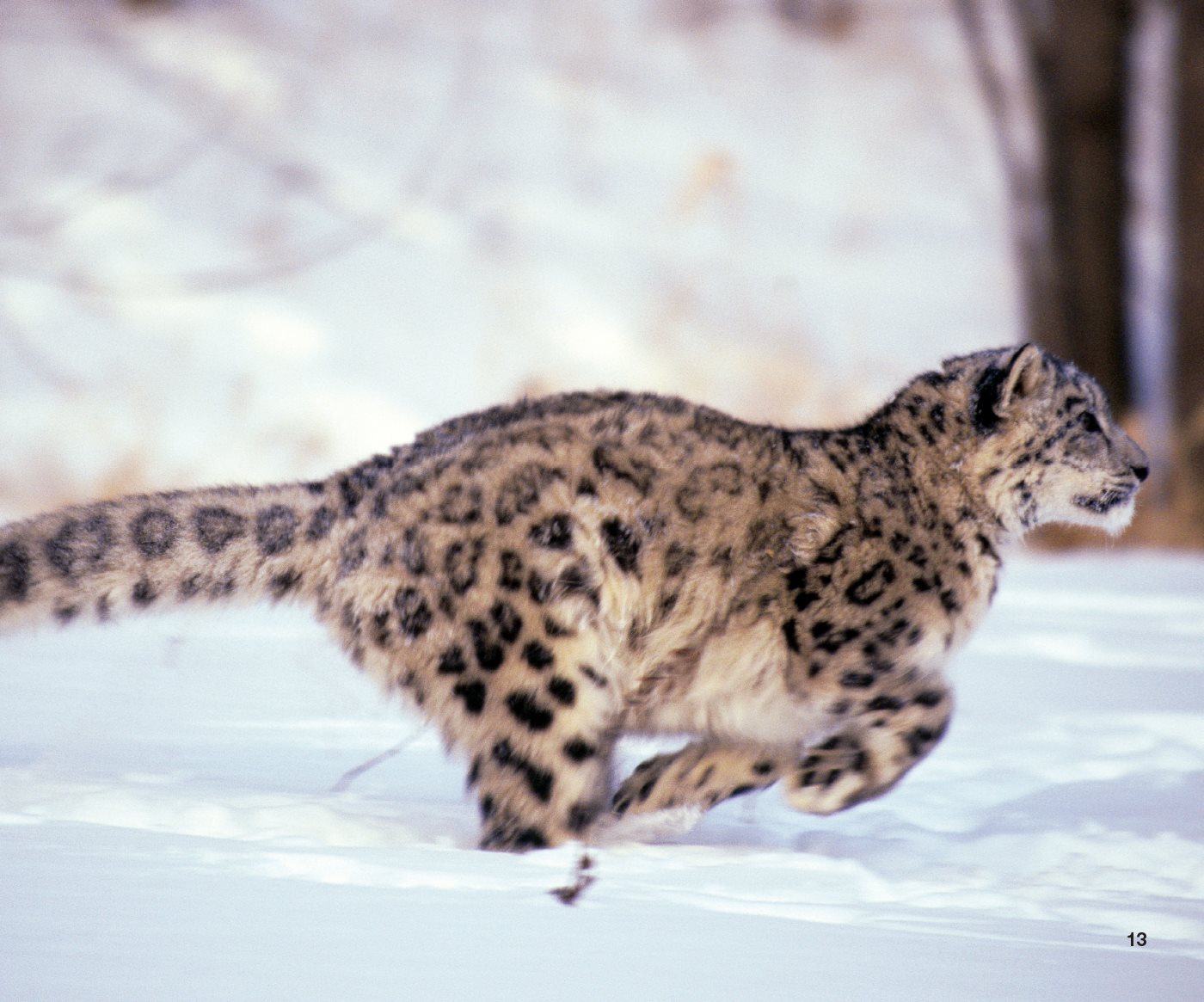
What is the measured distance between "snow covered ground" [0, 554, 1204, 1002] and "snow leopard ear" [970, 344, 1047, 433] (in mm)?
1043

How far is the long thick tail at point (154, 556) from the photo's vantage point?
3.87 m

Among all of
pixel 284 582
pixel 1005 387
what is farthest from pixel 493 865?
pixel 1005 387

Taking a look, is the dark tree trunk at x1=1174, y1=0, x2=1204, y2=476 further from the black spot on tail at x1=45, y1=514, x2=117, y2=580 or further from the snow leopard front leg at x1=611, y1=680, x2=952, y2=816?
the black spot on tail at x1=45, y1=514, x2=117, y2=580

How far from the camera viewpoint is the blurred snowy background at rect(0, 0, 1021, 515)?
490 inches

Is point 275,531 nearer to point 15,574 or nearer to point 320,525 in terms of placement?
point 320,525

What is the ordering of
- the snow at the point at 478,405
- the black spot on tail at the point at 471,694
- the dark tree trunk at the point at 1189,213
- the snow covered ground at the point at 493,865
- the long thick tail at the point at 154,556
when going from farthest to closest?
1. the dark tree trunk at the point at 1189,213
2. the long thick tail at the point at 154,556
3. the black spot on tail at the point at 471,694
4. the snow at the point at 478,405
5. the snow covered ground at the point at 493,865

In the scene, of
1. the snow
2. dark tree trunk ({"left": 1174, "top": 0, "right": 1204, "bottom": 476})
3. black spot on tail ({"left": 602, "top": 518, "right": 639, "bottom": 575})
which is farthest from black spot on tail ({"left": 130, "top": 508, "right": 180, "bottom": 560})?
dark tree trunk ({"left": 1174, "top": 0, "right": 1204, "bottom": 476})

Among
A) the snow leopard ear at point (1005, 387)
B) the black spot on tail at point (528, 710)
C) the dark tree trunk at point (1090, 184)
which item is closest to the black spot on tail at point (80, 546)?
the black spot on tail at point (528, 710)

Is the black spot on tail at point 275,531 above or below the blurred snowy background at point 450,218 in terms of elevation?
below

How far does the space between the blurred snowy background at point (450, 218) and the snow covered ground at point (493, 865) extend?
17.6ft

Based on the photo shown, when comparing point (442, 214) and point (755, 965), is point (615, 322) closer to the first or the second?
point (442, 214)

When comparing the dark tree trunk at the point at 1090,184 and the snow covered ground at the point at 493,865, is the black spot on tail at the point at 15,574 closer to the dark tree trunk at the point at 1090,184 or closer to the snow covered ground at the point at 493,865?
the snow covered ground at the point at 493,865

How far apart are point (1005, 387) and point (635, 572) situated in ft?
4.09

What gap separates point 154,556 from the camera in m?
3.90
